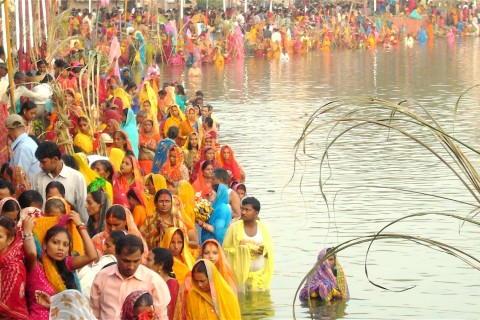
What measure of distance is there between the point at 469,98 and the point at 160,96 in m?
7.77

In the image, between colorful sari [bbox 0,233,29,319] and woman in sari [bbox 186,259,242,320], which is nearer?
colorful sari [bbox 0,233,29,319]

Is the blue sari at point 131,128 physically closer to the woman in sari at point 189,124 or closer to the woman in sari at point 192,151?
the woman in sari at point 192,151

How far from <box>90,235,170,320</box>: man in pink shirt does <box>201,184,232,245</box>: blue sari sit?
3517 mm

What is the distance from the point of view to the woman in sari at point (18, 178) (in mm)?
9117

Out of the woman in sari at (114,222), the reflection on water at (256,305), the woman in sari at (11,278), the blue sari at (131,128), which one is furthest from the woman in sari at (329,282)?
the blue sari at (131,128)

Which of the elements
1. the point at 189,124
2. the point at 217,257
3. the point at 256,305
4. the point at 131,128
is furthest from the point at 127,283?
the point at 189,124

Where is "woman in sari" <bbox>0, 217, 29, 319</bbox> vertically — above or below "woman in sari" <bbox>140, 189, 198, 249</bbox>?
above

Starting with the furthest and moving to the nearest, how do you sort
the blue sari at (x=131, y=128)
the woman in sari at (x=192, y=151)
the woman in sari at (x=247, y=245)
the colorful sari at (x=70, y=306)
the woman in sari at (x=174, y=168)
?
the blue sari at (x=131, y=128) → the woman in sari at (x=192, y=151) → the woman in sari at (x=174, y=168) → the woman in sari at (x=247, y=245) → the colorful sari at (x=70, y=306)

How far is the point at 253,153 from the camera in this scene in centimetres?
1758

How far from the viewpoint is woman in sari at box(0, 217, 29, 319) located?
633cm

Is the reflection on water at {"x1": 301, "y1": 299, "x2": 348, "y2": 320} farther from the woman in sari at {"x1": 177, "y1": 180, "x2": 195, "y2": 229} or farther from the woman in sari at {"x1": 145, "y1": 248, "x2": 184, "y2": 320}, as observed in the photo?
the woman in sari at {"x1": 145, "y1": 248, "x2": 184, "y2": 320}

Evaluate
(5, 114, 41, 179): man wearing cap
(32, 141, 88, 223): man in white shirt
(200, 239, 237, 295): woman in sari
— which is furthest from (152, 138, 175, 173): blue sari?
(200, 239, 237, 295): woman in sari

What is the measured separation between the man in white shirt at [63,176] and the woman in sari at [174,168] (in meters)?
2.58

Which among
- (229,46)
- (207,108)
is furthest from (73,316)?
(229,46)
